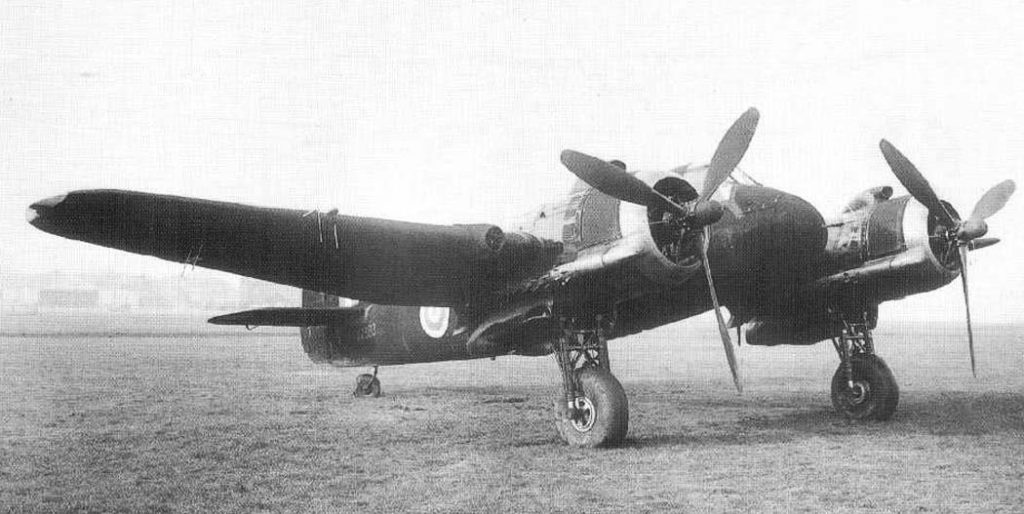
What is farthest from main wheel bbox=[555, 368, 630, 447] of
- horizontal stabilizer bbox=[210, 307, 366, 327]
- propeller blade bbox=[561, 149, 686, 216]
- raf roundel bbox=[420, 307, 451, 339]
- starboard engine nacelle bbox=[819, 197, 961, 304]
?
horizontal stabilizer bbox=[210, 307, 366, 327]

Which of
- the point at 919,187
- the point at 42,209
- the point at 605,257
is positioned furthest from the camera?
the point at 919,187

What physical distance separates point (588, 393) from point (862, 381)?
4651 mm

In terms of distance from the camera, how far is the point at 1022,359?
89.9 ft

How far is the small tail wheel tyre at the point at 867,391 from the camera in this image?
1106 centimetres

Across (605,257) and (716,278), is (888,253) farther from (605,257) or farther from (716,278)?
(605,257)

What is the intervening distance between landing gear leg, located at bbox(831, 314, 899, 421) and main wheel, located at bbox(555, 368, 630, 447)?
13.7 feet

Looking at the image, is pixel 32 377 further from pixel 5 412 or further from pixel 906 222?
pixel 906 222

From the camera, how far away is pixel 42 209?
245 inches

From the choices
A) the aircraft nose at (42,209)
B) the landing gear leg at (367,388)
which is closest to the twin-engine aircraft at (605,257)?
the aircraft nose at (42,209)

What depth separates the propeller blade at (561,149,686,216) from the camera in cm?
831

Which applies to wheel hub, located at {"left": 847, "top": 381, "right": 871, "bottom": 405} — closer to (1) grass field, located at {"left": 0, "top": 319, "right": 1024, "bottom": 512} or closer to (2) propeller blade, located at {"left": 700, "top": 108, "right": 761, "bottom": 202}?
(1) grass field, located at {"left": 0, "top": 319, "right": 1024, "bottom": 512}

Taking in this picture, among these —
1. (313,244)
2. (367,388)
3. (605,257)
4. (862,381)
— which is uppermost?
(313,244)

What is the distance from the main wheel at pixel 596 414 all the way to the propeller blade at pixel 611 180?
81.0 inches

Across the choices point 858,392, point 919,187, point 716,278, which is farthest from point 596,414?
point 919,187
